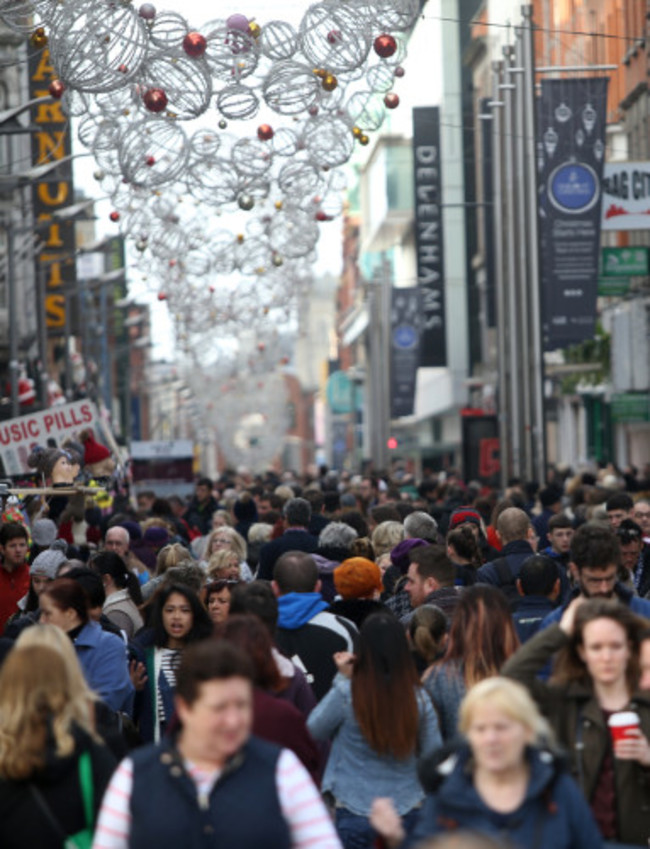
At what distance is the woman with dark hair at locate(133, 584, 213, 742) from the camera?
965 cm

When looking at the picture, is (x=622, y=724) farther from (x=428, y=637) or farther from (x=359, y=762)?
(x=428, y=637)

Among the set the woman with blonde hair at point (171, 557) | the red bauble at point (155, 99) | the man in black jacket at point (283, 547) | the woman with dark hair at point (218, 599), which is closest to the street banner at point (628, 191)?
the man in black jacket at point (283, 547)

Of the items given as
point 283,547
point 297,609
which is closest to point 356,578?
point 297,609

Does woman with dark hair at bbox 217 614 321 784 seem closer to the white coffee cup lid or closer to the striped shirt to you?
the white coffee cup lid

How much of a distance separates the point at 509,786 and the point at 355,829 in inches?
83.5

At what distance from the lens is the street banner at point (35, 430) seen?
65.9 feet

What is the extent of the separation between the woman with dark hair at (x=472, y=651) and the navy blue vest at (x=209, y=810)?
8.68 ft

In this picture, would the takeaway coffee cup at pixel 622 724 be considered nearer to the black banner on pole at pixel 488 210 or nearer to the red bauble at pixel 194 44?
the red bauble at pixel 194 44

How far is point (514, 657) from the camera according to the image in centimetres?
724

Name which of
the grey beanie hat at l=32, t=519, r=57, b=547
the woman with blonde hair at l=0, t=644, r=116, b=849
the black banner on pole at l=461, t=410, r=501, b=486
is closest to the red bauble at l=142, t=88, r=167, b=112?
the grey beanie hat at l=32, t=519, r=57, b=547

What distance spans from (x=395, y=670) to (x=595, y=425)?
165ft

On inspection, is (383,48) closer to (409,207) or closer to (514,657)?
(514,657)

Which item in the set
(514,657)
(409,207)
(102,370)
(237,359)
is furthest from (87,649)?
(409,207)

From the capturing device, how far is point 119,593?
469 inches
